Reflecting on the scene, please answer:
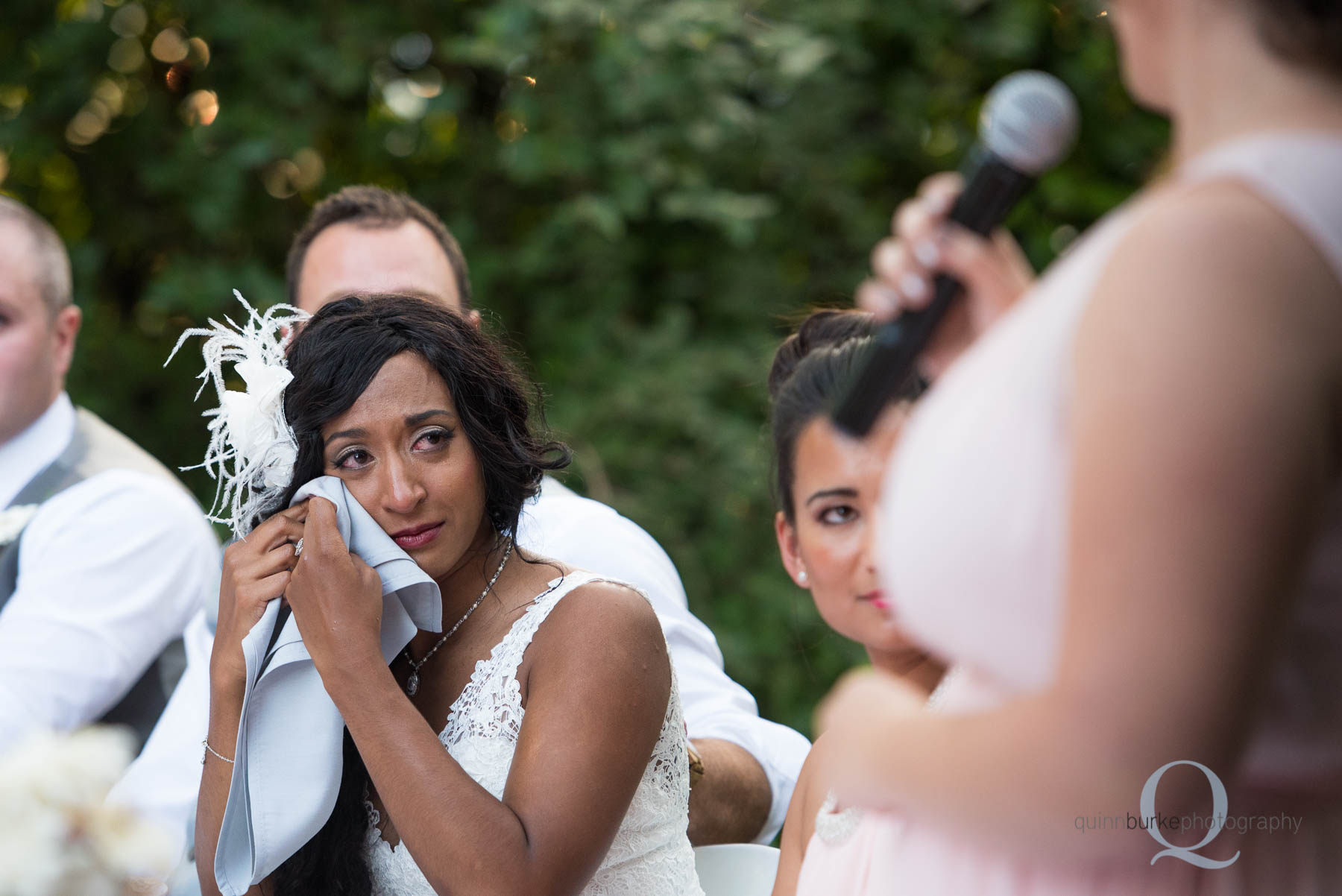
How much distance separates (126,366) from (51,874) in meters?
3.92

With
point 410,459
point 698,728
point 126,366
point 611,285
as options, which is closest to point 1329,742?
point 410,459

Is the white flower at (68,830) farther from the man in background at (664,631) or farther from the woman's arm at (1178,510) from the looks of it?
the man in background at (664,631)

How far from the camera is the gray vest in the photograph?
117 inches

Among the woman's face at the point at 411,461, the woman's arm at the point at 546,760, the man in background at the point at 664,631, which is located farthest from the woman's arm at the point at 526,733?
the man in background at the point at 664,631

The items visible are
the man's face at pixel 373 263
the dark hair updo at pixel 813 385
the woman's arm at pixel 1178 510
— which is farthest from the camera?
the man's face at pixel 373 263

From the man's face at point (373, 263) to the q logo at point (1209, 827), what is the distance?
2520mm

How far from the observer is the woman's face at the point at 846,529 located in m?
1.64

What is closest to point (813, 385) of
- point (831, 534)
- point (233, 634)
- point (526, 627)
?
point (831, 534)

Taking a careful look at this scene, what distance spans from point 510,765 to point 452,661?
28 cm

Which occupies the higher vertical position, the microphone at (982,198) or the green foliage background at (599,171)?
the microphone at (982,198)

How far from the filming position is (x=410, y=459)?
1992 mm

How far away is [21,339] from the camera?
3.16 metres

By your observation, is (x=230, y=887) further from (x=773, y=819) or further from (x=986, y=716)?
(x=986, y=716)

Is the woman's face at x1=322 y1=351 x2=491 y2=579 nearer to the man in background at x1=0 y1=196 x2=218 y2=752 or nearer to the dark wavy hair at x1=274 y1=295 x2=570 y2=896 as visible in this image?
the dark wavy hair at x1=274 y1=295 x2=570 y2=896
